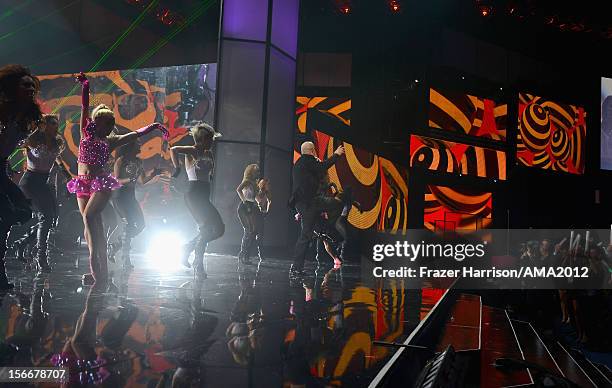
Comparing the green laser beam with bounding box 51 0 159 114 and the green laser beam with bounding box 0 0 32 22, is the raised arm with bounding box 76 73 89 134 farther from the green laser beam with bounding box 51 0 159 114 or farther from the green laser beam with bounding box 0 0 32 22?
the green laser beam with bounding box 0 0 32 22

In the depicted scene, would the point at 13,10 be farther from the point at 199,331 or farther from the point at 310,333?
the point at 310,333

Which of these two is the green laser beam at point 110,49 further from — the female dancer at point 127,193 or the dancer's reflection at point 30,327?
the dancer's reflection at point 30,327

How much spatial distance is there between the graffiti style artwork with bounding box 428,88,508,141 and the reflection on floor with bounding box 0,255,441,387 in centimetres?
917

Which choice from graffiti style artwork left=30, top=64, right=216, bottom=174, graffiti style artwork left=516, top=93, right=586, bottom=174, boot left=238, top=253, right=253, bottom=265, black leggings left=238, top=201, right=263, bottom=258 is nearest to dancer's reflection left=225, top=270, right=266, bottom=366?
boot left=238, top=253, right=253, bottom=265

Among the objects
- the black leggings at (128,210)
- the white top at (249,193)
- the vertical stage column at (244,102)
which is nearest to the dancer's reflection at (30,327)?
the black leggings at (128,210)

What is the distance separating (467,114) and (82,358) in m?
12.6

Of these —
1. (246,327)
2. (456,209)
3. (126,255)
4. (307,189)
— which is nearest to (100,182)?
(126,255)

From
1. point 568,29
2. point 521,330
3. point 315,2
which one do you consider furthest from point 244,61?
point 568,29

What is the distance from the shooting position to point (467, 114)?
42.2 feet

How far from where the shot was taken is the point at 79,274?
14.8 ft

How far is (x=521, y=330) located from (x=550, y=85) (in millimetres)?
12526

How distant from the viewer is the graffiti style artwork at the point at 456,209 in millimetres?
13117

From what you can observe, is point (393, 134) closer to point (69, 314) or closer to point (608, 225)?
point (608, 225)

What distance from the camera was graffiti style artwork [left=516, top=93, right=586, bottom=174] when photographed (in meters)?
13.5
